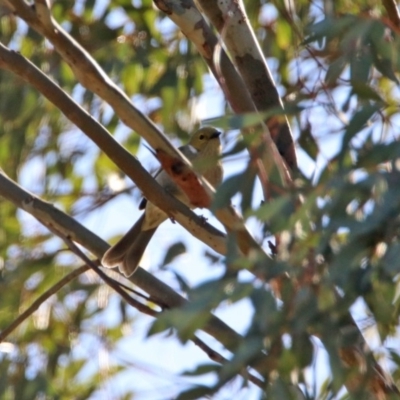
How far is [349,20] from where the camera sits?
263 centimetres

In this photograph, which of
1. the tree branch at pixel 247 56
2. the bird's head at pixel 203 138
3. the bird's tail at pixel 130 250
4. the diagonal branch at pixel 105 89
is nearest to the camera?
the diagonal branch at pixel 105 89

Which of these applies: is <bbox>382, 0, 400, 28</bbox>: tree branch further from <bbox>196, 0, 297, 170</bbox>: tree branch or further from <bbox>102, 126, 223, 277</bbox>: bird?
<bbox>102, 126, 223, 277</bbox>: bird

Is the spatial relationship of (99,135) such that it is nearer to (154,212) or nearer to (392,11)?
(392,11)

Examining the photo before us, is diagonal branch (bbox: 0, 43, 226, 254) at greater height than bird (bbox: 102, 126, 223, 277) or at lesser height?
lesser

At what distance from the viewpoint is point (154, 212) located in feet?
16.6

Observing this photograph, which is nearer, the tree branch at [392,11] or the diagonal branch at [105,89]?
the diagonal branch at [105,89]

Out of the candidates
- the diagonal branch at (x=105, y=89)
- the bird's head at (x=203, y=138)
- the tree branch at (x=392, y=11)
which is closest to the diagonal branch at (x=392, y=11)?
the tree branch at (x=392, y=11)

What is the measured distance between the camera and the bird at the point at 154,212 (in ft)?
15.1

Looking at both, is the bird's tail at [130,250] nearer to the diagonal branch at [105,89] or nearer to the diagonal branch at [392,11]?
the diagonal branch at [105,89]

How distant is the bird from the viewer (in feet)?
15.1

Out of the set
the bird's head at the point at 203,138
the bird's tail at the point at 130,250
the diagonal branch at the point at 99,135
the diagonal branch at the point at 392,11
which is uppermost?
the bird's head at the point at 203,138

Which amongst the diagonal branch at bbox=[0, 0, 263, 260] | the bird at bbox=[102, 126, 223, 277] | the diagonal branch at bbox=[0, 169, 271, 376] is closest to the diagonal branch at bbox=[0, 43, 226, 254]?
the diagonal branch at bbox=[0, 0, 263, 260]

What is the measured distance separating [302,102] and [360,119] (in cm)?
16

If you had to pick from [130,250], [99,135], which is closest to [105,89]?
[99,135]
